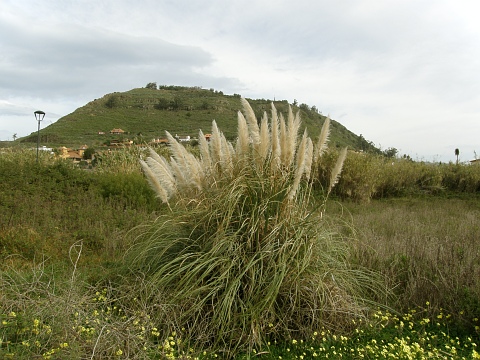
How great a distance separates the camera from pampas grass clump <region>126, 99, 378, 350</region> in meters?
2.89

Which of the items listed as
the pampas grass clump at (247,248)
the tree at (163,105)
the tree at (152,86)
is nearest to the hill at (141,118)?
the tree at (163,105)

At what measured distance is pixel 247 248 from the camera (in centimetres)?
317

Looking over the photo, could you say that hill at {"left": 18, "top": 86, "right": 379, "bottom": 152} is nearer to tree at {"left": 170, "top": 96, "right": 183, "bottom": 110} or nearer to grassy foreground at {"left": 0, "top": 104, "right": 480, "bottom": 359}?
tree at {"left": 170, "top": 96, "right": 183, "bottom": 110}

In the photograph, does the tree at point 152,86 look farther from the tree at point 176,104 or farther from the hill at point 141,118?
the tree at point 176,104

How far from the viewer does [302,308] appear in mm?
3096

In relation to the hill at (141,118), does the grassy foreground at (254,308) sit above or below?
below

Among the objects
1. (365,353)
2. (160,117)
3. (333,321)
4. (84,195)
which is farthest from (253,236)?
(160,117)

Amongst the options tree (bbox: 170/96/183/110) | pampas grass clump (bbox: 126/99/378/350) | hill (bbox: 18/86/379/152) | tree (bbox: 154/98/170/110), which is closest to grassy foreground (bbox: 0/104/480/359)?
pampas grass clump (bbox: 126/99/378/350)

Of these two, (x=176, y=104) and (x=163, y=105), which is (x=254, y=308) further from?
(x=163, y=105)

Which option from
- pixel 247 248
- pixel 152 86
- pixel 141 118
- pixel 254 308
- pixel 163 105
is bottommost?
pixel 254 308

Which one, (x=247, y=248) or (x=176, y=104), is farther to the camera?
(x=176, y=104)

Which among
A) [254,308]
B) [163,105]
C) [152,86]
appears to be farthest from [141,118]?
[254,308]

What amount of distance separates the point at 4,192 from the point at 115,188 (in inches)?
75.2

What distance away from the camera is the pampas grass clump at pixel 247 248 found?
289 centimetres
